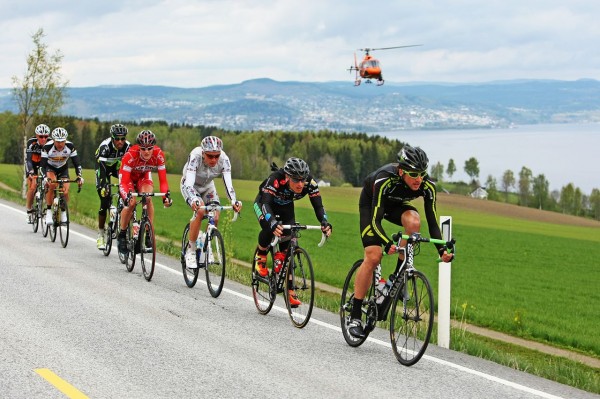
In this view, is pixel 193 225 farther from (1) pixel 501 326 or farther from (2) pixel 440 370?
(1) pixel 501 326

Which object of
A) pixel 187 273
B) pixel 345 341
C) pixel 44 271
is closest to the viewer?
pixel 345 341

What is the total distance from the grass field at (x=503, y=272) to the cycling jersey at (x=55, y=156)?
8.83ft

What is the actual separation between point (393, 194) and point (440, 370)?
5.56 feet

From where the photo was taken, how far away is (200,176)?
11117 millimetres

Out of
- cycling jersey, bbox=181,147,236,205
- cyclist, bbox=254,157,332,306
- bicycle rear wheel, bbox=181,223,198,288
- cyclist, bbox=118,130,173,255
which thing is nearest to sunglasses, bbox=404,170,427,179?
cyclist, bbox=254,157,332,306

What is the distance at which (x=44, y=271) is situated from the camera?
1239 cm

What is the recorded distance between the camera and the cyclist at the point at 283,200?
8539 millimetres

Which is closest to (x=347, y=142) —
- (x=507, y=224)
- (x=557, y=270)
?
(x=507, y=224)

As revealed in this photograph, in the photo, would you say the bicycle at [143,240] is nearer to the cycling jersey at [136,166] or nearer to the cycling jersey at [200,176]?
the cycling jersey at [136,166]

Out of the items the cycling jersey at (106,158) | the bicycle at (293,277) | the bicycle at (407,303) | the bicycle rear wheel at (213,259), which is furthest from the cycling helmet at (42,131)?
the bicycle at (407,303)

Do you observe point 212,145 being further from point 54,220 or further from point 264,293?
point 54,220

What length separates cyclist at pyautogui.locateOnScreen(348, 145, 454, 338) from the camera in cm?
709

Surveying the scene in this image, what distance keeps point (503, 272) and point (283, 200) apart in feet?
73.4

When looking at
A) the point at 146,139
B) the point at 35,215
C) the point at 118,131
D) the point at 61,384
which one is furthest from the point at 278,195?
the point at 35,215
